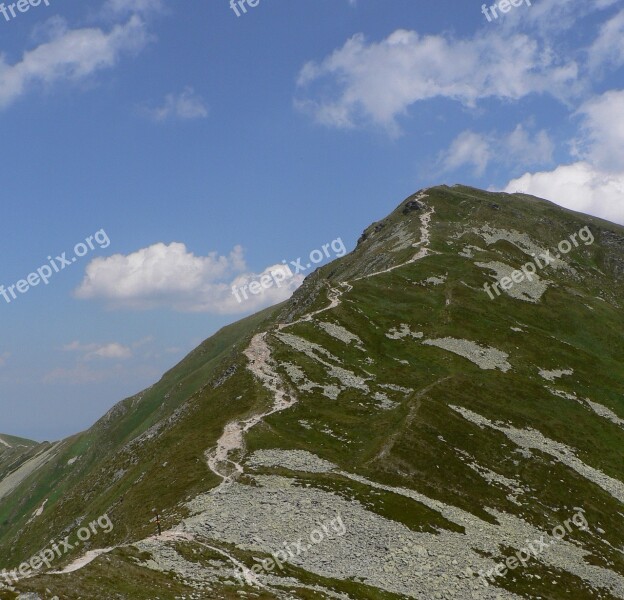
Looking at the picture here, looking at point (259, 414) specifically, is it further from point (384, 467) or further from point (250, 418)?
point (384, 467)

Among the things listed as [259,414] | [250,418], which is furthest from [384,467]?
[250,418]

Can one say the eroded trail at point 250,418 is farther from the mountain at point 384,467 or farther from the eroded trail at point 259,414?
the mountain at point 384,467

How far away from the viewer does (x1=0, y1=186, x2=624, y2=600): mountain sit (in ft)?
141

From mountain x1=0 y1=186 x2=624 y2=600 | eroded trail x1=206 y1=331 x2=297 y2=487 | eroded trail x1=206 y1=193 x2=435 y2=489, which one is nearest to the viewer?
mountain x1=0 y1=186 x2=624 y2=600

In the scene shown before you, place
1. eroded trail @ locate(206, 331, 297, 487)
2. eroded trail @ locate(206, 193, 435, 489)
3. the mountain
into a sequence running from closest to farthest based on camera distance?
1. the mountain
2. eroded trail @ locate(206, 331, 297, 487)
3. eroded trail @ locate(206, 193, 435, 489)

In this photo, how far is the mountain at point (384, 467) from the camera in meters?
43.0

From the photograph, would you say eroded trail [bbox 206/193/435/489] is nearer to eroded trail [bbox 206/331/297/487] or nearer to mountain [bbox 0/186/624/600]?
eroded trail [bbox 206/331/297/487]

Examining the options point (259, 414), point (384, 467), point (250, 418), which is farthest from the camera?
point (259, 414)

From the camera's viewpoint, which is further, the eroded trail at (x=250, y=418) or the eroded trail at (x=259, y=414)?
the eroded trail at (x=259, y=414)

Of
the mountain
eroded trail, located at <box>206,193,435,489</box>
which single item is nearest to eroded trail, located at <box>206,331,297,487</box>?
eroded trail, located at <box>206,193,435,489</box>

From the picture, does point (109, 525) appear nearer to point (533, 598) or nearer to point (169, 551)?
point (169, 551)

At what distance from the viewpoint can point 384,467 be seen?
201 feet

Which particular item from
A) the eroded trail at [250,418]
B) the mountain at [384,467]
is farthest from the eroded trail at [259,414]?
the mountain at [384,467]

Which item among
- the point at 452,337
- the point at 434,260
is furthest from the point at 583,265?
the point at 452,337
